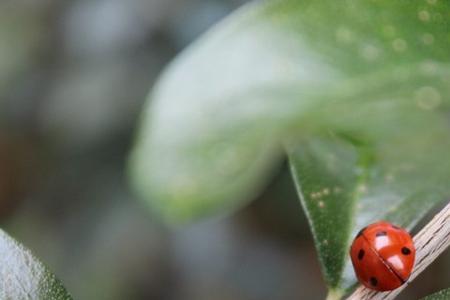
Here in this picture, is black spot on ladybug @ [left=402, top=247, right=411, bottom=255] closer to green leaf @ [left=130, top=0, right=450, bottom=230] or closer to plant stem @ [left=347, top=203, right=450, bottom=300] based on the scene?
plant stem @ [left=347, top=203, right=450, bottom=300]

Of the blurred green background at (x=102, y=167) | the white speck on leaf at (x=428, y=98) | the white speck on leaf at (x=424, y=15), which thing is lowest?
the blurred green background at (x=102, y=167)

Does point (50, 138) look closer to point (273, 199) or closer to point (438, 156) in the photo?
point (273, 199)

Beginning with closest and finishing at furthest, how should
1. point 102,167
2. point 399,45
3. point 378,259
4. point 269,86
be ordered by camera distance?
1. point 269,86
2. point 399,45
3. point 378,259
4. point 102,167

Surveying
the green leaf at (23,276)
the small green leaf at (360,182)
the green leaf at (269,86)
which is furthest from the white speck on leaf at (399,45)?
the green leaf at (23,276)

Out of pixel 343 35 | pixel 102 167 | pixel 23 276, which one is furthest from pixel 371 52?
pixel 102 167

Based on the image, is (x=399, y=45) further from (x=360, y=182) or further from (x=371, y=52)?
(x=360, y=182)

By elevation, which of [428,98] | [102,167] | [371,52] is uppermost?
[371,52]

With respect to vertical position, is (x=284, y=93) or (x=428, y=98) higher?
(x=284, y=93)

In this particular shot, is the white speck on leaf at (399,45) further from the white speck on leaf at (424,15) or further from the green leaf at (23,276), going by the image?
the green leaf at (23,276)
